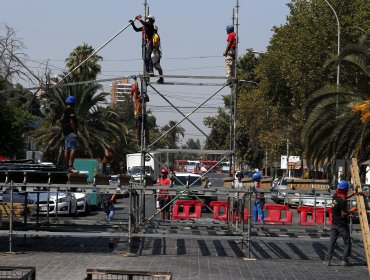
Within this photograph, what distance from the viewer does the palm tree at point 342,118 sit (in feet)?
87.9

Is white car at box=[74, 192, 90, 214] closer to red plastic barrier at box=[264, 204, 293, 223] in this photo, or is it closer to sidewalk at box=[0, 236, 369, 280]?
red plastic barrier at box=[264, 204, 293, 223]

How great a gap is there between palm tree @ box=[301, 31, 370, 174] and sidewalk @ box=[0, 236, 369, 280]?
16.9 feet

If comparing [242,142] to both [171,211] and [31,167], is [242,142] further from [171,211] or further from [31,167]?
[31,167]

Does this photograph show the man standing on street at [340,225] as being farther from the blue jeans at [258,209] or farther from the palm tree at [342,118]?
the blue jeans at [258,209]

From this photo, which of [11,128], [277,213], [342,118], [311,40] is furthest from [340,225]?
[311,40]

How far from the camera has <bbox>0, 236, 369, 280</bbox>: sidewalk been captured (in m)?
15.8

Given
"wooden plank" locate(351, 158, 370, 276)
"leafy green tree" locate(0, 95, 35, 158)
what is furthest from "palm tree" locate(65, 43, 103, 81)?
"wooden plank" locate(351, 158, 370, 276)

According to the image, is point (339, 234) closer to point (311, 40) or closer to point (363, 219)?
point (363, 219)

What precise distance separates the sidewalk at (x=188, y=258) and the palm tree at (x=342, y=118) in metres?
5.15

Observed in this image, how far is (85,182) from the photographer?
1831 cm

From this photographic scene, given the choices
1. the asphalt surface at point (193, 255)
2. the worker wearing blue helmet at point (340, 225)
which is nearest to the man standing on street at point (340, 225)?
the worker wearing blue helmet at point (340, 225)

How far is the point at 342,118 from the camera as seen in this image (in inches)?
1059

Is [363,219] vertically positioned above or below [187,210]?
above

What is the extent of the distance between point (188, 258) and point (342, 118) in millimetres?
10607
